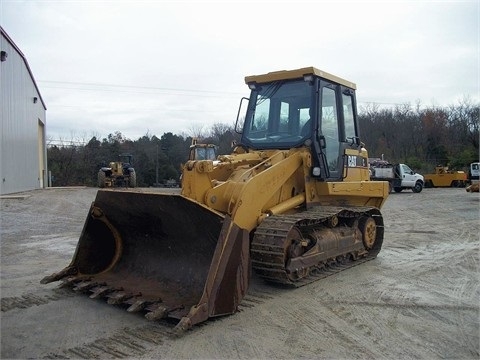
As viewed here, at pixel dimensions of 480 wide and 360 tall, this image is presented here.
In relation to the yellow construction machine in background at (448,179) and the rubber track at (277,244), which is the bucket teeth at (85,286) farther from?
the yellow construction machine in background at (448,179)

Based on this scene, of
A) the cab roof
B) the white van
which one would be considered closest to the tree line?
the white van

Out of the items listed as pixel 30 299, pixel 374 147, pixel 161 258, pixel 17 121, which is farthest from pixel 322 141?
pixel 374 147

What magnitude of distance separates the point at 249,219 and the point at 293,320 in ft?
4.32

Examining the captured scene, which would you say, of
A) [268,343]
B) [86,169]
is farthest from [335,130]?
A: [86,169]

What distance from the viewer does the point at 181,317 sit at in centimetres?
448

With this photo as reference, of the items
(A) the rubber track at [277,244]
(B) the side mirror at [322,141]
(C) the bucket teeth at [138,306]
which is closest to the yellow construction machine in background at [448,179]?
(B) the side mirror at [322,141]

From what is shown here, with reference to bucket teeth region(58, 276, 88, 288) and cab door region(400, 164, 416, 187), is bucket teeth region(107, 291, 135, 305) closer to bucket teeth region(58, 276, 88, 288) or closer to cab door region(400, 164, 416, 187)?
bucket teeth region(58, 276, 88, 288)

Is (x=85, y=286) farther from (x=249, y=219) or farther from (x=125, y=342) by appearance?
(x=249, y=219)

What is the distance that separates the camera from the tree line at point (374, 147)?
1743 inches

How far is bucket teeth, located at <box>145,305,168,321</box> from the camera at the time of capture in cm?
452

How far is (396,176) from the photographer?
28547 millimetres

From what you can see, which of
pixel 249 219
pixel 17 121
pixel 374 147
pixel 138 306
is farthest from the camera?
pixel 374 147

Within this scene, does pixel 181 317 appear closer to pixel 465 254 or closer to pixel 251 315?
pixel 251 315

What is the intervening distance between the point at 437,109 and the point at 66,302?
56024mm
